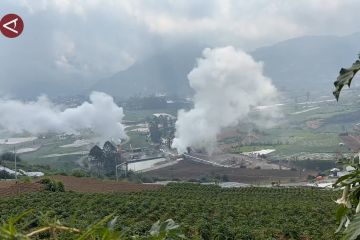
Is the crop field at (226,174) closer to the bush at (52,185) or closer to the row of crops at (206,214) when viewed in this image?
the bush at (52,185)

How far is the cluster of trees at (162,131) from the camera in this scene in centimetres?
9900

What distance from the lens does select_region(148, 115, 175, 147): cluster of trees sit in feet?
325

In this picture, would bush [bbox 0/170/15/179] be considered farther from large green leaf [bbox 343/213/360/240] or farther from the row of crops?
large green leaf [bbox 343/213/360/240]

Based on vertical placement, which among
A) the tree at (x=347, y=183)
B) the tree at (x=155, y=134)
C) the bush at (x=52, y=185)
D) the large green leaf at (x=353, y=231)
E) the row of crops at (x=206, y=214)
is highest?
the tree at (x=155, y=134)

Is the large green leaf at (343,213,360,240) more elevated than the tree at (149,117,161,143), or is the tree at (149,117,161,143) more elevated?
the tree at (149,117,161,143)

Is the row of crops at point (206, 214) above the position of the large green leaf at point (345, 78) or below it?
below

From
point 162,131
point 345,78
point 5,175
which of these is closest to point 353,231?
point 345,78

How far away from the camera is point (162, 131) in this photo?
10331 centimetres

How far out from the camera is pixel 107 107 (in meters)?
102

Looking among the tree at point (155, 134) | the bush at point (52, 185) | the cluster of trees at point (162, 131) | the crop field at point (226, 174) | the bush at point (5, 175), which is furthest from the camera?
the tree at point (155, 134)

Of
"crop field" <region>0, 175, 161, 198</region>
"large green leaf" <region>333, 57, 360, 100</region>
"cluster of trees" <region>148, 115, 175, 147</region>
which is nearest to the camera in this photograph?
"large green leaf" <region>333, 57, 360, 100</region>

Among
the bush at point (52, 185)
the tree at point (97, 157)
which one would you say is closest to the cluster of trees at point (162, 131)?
the tree at point (97, 157)

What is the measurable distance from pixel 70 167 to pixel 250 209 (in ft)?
181

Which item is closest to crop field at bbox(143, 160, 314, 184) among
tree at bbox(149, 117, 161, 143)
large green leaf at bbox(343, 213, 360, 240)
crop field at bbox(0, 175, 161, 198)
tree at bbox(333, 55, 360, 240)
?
crop field at bbox(0, 175, 161, 198)
